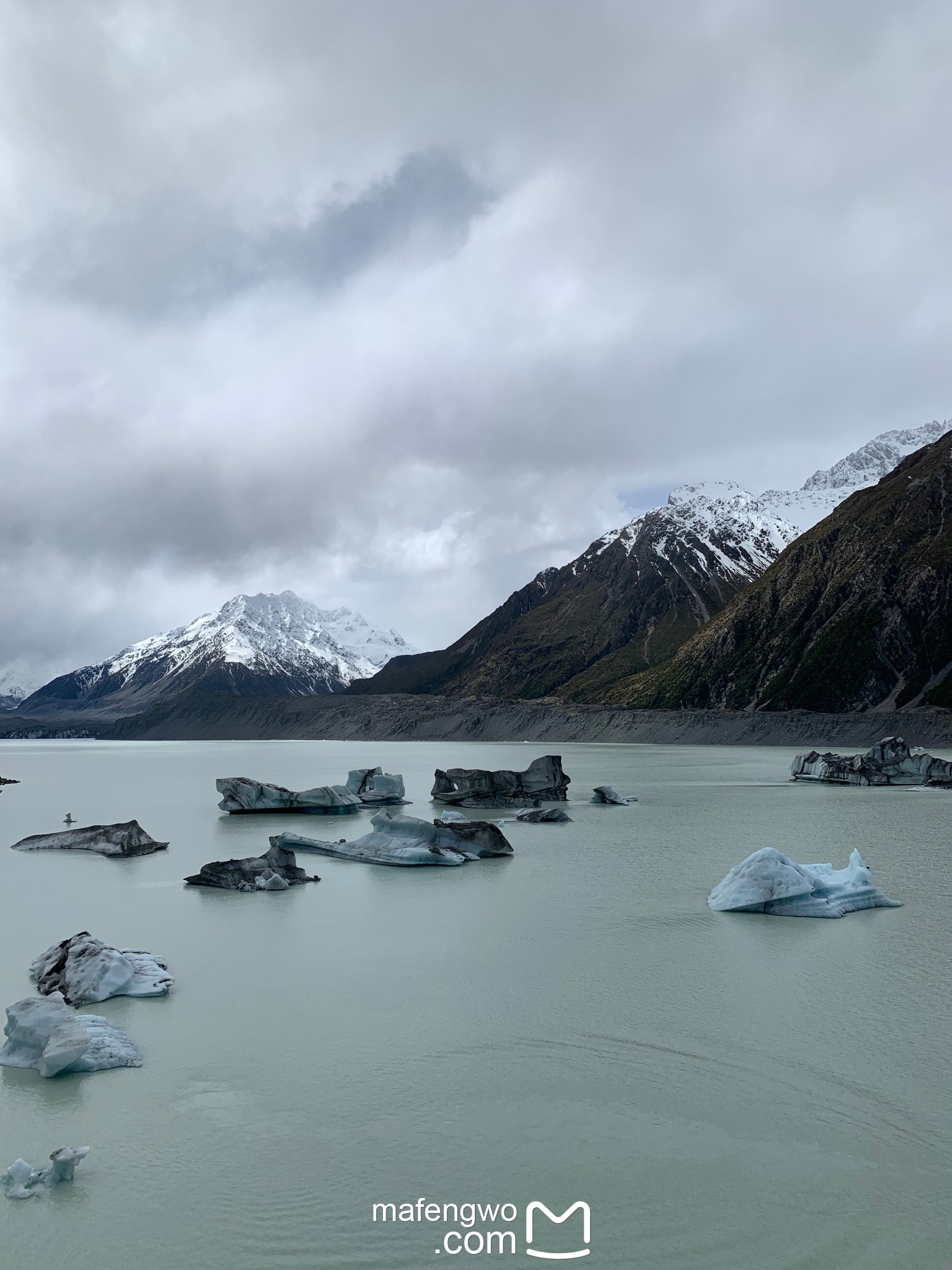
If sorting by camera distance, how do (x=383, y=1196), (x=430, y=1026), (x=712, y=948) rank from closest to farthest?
(x=383, y=1196) → (x=430, y=1026) → (x=712, y=948)

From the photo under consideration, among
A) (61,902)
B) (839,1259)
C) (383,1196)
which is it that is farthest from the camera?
(61,902)

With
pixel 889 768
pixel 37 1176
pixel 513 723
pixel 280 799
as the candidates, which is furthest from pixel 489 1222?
pixel 513 723

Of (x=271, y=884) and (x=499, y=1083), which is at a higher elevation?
(x=499, y=1083)

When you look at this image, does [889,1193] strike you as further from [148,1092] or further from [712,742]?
[712,742]

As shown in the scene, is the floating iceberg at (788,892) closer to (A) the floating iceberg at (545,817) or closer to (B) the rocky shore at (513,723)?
(A) the floating iceberg at (545,817)

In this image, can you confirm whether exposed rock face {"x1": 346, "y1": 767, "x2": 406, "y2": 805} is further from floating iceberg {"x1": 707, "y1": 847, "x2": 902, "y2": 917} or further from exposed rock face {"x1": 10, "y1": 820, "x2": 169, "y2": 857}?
floating iceberg {"x1": 707, "y1": 847, "x2": 902, "y2": 917}

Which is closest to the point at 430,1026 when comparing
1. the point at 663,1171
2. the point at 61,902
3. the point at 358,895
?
the point at 663,1171

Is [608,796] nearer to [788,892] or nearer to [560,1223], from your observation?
[788,892]
